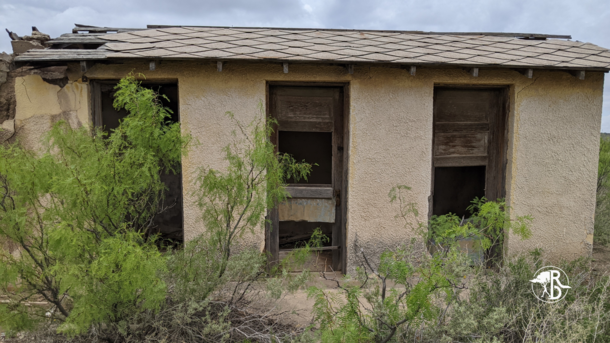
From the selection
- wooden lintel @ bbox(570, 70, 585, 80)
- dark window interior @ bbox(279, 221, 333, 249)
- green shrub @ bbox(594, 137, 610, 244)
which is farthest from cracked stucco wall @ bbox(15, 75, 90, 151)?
green shrub @ bbox(594, 137, 610, 244)

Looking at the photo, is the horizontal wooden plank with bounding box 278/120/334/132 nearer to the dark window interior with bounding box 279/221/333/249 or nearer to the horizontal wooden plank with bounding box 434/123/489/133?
the horizontal wooden plank with bounding box 434/123/489/133

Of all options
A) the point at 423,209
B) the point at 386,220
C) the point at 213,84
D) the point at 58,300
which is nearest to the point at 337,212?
the point at 386,220

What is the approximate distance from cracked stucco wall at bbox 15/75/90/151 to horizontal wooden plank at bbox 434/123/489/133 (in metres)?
4.07

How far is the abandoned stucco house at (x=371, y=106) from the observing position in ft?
14.4

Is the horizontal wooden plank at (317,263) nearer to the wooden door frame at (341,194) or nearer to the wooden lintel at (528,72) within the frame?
the wooden door frame at (341,194)

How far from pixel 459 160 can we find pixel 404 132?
94 cm

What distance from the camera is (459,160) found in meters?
5.15

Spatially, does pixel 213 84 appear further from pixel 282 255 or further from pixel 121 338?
pixel 121 338

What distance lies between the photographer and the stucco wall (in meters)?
4.53

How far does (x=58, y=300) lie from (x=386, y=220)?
333cm

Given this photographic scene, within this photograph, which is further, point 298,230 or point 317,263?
point 298,230

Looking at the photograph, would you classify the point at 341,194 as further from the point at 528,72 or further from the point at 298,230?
the point at 298,230

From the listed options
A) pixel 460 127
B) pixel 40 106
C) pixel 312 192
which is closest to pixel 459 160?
pixel 460 127

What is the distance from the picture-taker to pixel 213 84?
4523mm
